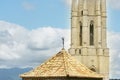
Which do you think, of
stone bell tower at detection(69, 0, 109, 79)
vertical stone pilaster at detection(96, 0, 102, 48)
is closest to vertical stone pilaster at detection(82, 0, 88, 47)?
stone bell tower at detection(69, 0, 109, 79)

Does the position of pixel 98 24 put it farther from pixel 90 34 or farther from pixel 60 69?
pixel 60 69

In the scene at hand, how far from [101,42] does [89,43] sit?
10.7ft

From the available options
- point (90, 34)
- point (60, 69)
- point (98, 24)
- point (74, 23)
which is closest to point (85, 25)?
point (90, 34)

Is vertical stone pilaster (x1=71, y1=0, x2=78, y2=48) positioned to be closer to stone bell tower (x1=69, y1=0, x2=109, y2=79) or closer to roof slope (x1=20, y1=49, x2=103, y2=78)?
stone bell tower (x1=69, y1=0, x2=109, y2=79)

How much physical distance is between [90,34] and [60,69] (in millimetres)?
117834

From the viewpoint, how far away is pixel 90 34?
138125 mm

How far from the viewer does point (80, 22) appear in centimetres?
13938

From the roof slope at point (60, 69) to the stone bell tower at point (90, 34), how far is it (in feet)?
374

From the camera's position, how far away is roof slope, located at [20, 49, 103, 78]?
20.4 m

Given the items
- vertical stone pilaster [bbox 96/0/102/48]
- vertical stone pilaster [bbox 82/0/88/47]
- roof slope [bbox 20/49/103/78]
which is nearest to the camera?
roof slope [bbox 20/49/103/78]

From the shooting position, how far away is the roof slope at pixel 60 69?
20.4 metres

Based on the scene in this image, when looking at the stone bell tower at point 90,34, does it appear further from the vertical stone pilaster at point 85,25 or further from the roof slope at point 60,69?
the roof slope at point 60,69

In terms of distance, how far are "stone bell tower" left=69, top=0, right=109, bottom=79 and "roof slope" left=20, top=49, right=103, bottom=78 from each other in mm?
113906

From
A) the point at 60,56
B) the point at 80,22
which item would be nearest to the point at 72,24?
the point at 80,22
